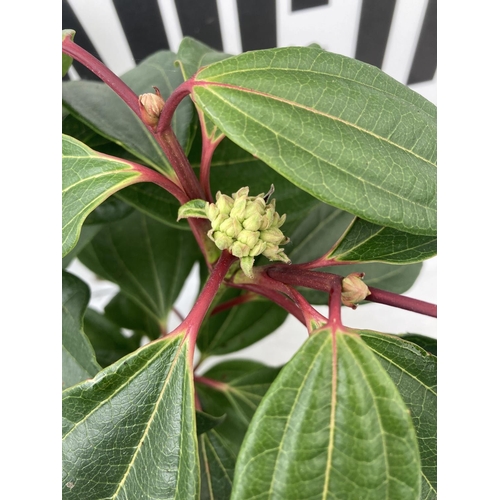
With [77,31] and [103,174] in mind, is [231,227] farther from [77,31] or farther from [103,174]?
[77,31]

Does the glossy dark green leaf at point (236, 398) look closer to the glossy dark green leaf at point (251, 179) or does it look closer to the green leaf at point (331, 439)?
the glossy dark green leaf at point (251, 179)

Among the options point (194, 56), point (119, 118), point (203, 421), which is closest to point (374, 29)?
point (194, 56)

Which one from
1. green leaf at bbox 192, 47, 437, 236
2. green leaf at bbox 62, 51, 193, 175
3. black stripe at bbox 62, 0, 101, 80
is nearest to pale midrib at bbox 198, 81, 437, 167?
green leaf at bbox 192, 47, 437, 236

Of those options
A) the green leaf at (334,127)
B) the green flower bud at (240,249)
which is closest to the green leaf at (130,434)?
the green flower bud at (240,249)

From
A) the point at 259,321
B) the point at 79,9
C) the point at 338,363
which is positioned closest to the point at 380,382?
the point at 338,363

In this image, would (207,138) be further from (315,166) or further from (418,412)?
(418,412)

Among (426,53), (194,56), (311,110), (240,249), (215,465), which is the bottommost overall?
(215,465)
